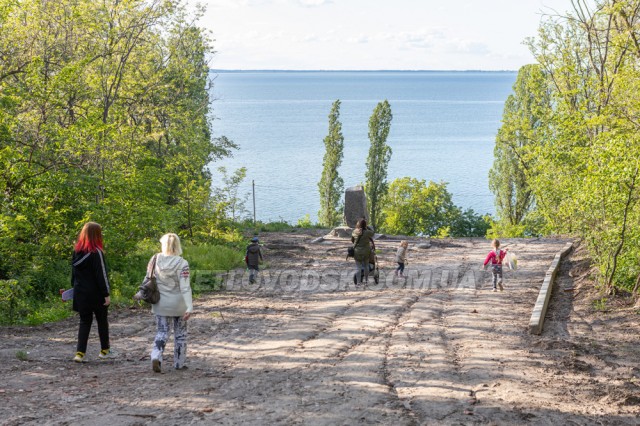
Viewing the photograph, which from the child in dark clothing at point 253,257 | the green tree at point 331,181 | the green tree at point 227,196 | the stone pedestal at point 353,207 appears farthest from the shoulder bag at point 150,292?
the green tree at point 331,181

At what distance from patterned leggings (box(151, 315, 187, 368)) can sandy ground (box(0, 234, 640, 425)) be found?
0.21 metres

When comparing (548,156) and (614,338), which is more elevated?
(548,156)

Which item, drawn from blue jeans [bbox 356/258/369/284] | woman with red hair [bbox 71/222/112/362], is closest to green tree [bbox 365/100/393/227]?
blue jeans [bbox 356/258/369/284]

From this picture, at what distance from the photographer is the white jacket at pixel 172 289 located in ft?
25.9

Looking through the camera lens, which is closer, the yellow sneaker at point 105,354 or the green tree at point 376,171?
Answer: the yellow sneaker at point 105,354

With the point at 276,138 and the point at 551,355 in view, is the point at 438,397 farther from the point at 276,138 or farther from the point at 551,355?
the point at 276,138

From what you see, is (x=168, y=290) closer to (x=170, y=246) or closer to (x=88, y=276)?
(x=170, y=246)

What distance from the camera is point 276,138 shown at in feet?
454

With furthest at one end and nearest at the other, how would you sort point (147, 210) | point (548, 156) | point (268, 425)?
point (548, 156) → point (147, 210) → point (268, 425)

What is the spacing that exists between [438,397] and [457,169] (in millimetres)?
94682

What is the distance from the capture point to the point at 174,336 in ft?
26.7

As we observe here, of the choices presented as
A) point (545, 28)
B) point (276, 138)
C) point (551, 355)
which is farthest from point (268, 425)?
point (276, 138)

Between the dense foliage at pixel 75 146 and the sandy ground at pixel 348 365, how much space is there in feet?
10.7

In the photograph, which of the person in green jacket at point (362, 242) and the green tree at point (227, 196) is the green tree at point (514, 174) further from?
the person in green jacket at point (362, 242)
